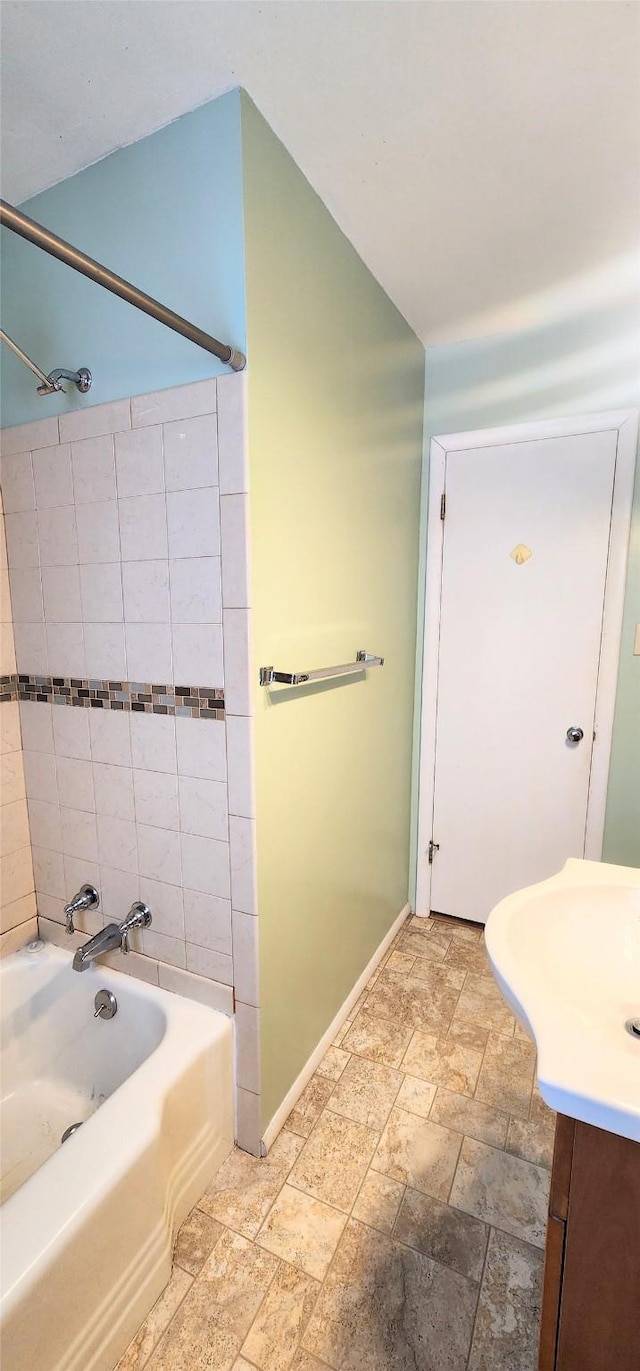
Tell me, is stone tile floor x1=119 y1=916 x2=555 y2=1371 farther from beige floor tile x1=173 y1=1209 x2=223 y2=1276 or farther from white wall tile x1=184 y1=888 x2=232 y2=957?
white wall tile x1=184 y1=888 x2=232 y2=957

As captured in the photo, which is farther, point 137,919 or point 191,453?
point 137,919

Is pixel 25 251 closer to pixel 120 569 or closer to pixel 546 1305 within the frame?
pixel 120 569

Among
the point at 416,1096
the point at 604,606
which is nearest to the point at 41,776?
the point at 416,1096

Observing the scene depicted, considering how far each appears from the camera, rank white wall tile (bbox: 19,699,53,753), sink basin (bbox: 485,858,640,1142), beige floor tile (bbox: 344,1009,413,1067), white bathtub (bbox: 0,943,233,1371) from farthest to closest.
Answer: beige floor tile (bbox: 344,1009,413,1067) → white wall tile (bbox: 19,699,53,753) → white bathtub (bbox: 0,943,233,1371) → sink basin (bbox: 485,858,640,1142)

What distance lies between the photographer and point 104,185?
1.21 meters

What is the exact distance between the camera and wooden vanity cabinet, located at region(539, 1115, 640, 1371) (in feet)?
2.33

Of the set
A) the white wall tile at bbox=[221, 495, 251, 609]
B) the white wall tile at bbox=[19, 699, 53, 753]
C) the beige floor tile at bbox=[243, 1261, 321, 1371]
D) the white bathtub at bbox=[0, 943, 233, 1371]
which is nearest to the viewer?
the white bathtub at bbox=[0, 943, 233, 1371]

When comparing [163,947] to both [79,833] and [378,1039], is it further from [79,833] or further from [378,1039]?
[378,1039]

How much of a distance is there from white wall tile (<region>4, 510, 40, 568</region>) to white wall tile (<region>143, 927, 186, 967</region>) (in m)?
1.06

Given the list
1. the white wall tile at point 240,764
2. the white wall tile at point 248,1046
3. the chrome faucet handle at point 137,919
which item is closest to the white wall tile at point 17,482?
the white wall tile at point 240,764

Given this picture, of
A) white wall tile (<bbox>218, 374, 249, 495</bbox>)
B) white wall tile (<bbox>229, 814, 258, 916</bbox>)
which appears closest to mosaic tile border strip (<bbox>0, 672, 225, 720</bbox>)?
white wall tile (<bbox>229, 814, 258, 916</bbox>)

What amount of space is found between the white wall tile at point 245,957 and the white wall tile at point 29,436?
50.6 inches

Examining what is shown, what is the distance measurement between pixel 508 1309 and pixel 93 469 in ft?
6.68

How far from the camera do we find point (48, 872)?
1636 millimetres
